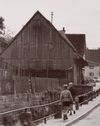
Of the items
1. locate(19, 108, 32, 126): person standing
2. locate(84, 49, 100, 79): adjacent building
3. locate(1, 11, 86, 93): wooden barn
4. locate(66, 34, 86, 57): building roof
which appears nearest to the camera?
locate(19, 108, 32, 126): person standing

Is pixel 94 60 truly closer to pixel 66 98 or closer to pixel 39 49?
pixel 39 49

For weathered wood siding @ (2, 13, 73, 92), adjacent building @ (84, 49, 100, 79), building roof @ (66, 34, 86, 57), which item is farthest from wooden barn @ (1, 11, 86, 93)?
adjacent building @ (84, 49, 100, 79)

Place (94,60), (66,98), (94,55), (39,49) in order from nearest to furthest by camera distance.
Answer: (66,98) < (39,49) < (94,60) < (94,55)

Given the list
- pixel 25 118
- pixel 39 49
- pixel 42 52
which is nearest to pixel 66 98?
pixel 25 118

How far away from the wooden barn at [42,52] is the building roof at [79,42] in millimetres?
6081

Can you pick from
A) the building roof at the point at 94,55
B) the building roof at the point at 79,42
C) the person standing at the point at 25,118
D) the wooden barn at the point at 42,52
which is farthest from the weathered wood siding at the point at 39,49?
the building roof at the point at 94,55

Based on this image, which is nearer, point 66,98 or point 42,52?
point 66,98

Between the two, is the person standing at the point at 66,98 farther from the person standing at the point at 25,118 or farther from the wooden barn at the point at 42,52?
the wooden barn at the point at 42,52

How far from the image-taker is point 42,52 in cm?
5178

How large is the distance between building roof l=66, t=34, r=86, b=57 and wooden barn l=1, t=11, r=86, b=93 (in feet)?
19.9

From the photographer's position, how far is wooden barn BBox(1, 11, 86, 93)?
5022 cm

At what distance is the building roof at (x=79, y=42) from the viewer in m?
59.3

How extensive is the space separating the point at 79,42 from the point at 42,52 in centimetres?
976

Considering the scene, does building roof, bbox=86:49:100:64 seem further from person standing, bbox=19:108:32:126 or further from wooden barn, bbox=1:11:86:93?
person standing, bbox=19:108:32:126
